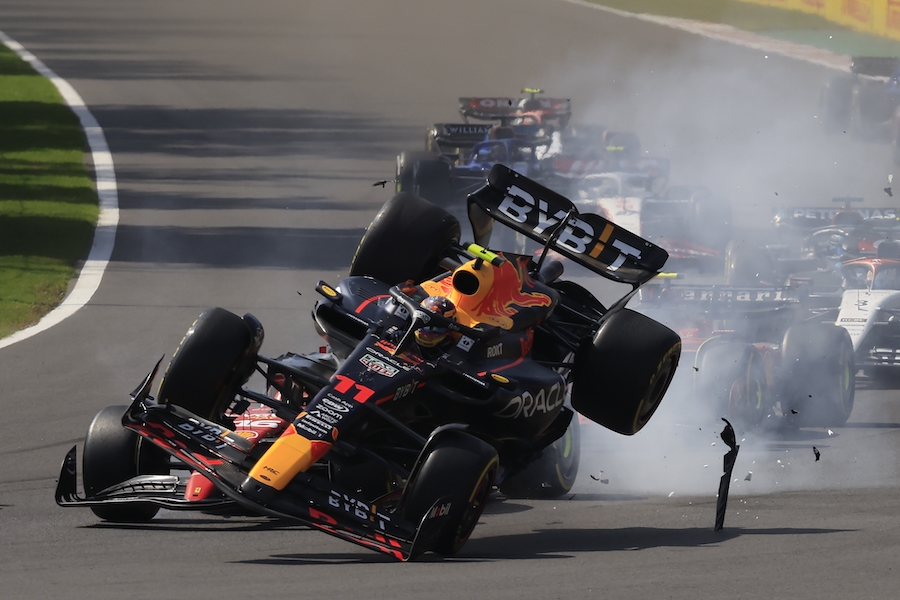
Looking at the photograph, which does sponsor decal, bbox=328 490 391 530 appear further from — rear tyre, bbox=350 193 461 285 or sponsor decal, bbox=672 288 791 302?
sponsor decal, bbox=672 288 791 302

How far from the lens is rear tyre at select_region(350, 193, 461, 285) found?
9.05 meters

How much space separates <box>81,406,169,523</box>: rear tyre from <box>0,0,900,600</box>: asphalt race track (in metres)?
0.17

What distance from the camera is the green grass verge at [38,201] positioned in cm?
1566

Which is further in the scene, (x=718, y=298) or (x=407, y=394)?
(x=718, y=298)

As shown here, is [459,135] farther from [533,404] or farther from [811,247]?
[533,404]

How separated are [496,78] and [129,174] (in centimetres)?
1277

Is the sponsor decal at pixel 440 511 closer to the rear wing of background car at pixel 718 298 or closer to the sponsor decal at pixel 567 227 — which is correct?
the sponsor decal at pixel 567 227

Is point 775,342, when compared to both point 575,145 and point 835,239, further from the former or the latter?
point 575,145

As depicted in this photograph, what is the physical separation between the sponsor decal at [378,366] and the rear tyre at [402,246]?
144 cm

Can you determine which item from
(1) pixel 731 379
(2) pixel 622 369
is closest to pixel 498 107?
(1) pixel 731 379

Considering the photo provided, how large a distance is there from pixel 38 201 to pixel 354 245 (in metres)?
5.13

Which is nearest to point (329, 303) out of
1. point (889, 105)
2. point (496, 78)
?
point (889, 105)

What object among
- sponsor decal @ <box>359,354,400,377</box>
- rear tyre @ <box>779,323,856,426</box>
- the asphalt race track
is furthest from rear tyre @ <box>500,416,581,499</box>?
rear tyre @ <box>779,323,856,426</box>

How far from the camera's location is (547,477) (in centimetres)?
912
